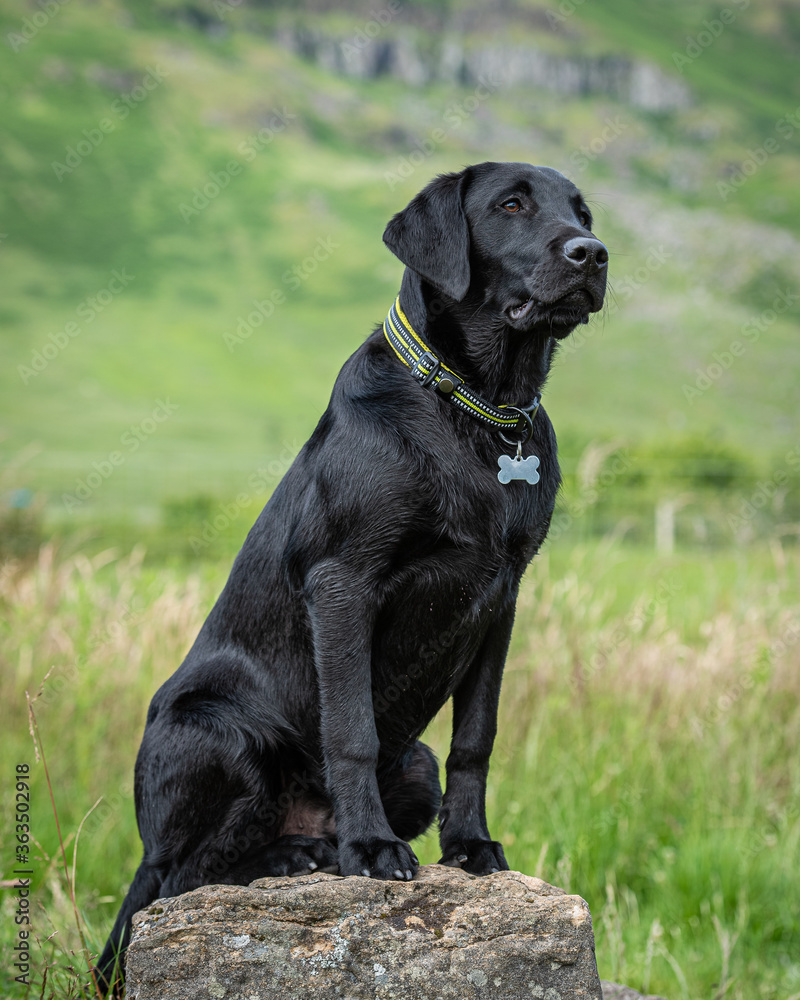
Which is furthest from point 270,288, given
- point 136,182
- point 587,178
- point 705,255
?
point 705,255

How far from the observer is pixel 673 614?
8.20m

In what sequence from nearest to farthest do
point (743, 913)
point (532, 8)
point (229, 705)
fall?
1. point (229, 705)
2. point (743, 913)
3. point (532, 8)

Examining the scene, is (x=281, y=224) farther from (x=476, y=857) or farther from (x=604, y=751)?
(x=476, y=857)

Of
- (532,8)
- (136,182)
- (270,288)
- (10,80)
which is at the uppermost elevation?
(532,8)

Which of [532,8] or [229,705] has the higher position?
[532,8]

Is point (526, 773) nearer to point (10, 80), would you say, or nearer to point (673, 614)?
point (673, 614)

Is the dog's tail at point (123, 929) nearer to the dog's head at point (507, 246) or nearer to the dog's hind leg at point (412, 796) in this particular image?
the dog's hind leg at point (412, 796)

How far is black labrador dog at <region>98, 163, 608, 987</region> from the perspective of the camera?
2.57 meters

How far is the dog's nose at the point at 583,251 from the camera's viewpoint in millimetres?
2648

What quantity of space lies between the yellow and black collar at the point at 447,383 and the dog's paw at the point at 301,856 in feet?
4.04

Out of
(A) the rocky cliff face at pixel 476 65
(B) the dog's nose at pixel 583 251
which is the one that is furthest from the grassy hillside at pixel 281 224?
(B) the dog's nose at pixel 583 251

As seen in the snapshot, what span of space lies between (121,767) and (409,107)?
12045 cm

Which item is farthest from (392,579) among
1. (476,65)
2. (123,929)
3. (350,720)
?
(476,65)

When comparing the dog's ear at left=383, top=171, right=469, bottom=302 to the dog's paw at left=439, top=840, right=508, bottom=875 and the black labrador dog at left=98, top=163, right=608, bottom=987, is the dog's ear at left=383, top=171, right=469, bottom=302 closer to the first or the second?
the black labrador dog at left=98, top=163, right=608, bottom=987
